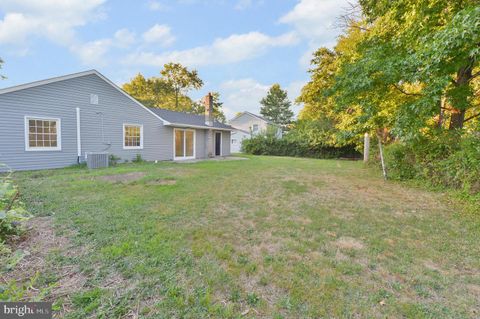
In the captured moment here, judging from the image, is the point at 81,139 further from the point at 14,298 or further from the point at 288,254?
the point at 288,254

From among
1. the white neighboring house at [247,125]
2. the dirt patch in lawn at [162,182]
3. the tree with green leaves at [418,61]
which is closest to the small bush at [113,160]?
the dirt patch in lawn at [162,182]

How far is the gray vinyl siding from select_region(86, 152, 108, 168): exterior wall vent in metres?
0.78

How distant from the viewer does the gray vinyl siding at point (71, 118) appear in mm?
7434

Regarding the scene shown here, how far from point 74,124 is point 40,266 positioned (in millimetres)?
8465

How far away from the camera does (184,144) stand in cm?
1323

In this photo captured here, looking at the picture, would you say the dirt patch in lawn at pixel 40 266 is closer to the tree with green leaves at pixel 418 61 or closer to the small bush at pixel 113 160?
the tree with green leaves at pixel 418 61

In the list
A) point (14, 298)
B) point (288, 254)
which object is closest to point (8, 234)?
point (14, 298)

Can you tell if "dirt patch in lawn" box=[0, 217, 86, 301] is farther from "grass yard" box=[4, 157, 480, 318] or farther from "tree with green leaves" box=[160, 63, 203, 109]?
"tree with green leaves" box=[160, 63, 203, 109]

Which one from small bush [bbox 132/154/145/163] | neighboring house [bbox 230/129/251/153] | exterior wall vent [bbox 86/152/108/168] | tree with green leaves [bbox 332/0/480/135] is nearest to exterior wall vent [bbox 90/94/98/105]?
exterior wall vent [bbox 86/152/108/168]

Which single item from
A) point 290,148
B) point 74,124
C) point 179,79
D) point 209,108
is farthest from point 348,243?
point 179,79

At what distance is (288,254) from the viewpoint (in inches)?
102

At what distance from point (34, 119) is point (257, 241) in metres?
9.60

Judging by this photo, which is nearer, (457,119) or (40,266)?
(40,266)

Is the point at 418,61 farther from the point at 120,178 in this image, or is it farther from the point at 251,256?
the point at 120,178
